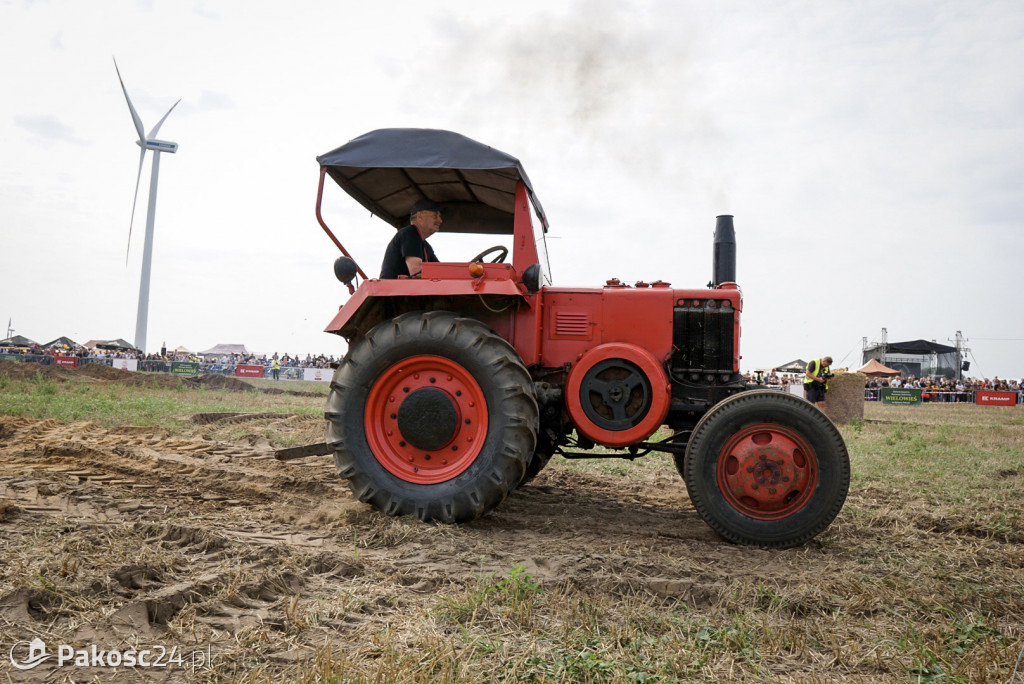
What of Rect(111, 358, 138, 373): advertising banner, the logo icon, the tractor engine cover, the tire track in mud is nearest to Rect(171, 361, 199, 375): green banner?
Rect(111, 358, 138, 373): advertising banner

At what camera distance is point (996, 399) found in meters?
27.0

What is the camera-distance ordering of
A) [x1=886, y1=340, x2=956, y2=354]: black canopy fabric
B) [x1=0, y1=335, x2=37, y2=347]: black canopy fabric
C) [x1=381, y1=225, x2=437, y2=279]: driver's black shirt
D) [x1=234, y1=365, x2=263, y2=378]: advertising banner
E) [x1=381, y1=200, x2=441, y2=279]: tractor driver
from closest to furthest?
1. [x1=381, y1=200, x2=441, y2=279]: tractor driver
2. [x1=381, y1=225, x2=437, y2=279]: driver's black shirt
3. [x1=234, y1=365, x2=263, y2=378]: advertising banner
4. [x1=0, y1=335, x2=37, y2=347]: black canopy fabric
5. [x1=886, y1=340, x2=956, y2=354]: black canopy fabric

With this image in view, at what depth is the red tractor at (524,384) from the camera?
412 cm

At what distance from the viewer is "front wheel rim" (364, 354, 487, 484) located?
4.43 m

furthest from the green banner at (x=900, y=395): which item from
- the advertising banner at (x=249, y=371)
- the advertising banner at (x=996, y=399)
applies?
the advertising banner at (x=249, y=371)

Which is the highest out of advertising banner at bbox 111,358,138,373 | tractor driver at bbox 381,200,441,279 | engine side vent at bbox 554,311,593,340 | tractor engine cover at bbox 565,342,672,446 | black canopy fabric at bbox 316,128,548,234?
black canopy fabric at bbox 316,128,548,234

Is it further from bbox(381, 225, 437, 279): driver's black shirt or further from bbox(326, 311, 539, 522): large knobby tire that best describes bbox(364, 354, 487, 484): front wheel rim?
bbox(381, 225, 437, 279): driver's black shirt

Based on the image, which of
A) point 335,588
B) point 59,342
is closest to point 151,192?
point 59,342

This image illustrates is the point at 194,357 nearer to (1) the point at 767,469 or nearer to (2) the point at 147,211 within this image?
(2) the point at 147,211

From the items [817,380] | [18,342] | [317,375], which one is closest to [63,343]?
[18,342]

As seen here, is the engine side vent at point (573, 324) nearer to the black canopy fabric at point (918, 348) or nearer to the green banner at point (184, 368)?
the green banner at point (184, 368)

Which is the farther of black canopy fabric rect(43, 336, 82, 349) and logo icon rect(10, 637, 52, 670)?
black canopy fabric rect(43, 336, 82, 349)

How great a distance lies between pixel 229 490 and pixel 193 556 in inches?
Answer: 78.5

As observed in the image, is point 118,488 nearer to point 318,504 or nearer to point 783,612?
point 318,504
